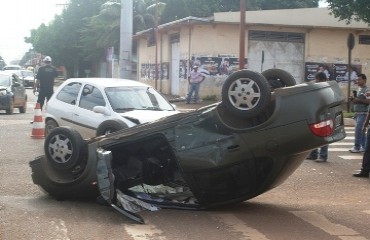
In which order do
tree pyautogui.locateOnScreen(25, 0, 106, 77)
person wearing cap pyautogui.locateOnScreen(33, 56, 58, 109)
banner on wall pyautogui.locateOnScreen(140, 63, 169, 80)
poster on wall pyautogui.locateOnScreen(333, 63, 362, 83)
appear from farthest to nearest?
1. tree pyautogui.locateOnScreen(25, 0, 106, 77)
2. banner on wall pyautogui.locateOnScreen(140, 63, 169, 80)
3. poster on wall pyautogui.locateOnScreen(333, 63, 362, 83)
4. person wearing cap pyautogui.locateOnScreen(33, 56, 58, 109)

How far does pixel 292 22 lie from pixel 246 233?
28.6 metres

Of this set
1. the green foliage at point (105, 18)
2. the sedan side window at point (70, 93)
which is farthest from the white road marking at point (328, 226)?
the green foliage at point (105, 18)

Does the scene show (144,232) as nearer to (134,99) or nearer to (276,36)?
(134,99)

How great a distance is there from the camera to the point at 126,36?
1956 centimetres

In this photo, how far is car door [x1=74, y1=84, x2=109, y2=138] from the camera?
11.2 m

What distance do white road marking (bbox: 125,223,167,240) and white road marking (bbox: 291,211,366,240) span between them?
1.86 metres

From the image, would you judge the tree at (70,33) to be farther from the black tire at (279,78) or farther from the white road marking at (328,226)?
the white road marking at (328,226)

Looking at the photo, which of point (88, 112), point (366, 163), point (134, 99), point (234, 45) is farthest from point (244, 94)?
point (234, 45)

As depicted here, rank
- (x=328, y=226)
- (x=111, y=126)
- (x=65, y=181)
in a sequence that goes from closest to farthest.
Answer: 1. (x=328, y=226)
2. (x=65, y=181)
3. (x=111, y=126)

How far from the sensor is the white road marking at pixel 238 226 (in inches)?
250

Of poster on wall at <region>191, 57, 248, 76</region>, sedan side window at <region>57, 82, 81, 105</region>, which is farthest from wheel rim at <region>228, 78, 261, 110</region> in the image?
poster on wall at <region>191, 57, 248, 76</region>

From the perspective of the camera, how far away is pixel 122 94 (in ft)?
37.7

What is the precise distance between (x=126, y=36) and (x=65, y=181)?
490 inches

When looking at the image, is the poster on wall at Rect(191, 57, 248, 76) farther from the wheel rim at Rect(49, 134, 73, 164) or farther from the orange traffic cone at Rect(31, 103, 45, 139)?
the wheel rim at Rect(49, 134, 73, 164)
